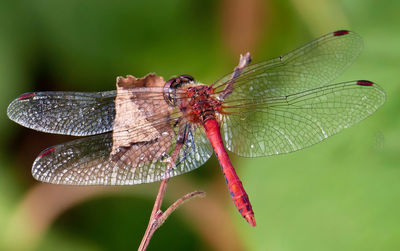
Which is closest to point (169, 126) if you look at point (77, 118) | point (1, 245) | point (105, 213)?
point (77, 118)

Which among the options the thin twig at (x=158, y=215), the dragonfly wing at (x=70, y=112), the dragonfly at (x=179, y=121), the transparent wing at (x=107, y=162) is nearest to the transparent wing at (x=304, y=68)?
the dragonfly at (x=179, y=121)

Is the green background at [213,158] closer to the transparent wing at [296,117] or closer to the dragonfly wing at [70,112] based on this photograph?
the transparent wing at [296,117]

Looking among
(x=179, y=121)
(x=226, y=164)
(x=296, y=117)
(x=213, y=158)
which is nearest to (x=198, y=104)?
(x=179, y=121)

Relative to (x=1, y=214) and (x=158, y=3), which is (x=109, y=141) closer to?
(x=1, y=214)

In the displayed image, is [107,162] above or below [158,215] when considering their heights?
above

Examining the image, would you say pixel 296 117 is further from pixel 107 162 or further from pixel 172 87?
pixel 107 162

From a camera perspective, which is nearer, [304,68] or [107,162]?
[107,162]
